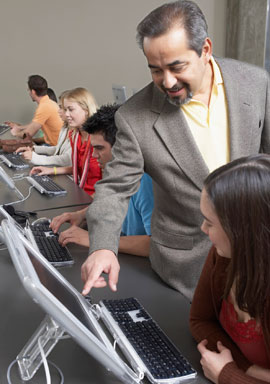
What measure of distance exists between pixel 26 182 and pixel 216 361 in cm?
217

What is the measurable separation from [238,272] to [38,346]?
1.58ft

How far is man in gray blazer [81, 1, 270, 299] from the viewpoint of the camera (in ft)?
4.35

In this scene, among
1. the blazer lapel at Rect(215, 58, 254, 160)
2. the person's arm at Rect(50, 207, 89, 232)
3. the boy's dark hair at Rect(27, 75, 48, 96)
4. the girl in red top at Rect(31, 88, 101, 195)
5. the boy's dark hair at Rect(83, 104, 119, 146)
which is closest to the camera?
the blazer lapel at Rect(215, 58, 254, 160)

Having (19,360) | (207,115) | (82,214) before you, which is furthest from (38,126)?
(19,360)

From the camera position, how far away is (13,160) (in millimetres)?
3625

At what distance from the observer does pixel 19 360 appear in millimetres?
1093

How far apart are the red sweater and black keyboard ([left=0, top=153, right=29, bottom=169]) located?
248 cm

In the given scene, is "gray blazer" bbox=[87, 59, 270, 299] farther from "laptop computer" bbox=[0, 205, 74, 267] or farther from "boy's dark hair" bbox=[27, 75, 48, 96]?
"boy's dark hair" bbox=[27, 75, 48, 96]

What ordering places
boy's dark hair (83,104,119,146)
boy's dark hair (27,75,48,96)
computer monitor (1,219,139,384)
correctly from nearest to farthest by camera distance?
computer monitor (1,219,139,384), boy's dark hair (83,104,119,146), boy's dark hair (27,75,48,96)

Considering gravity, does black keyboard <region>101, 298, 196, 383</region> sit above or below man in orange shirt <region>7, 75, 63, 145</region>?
above

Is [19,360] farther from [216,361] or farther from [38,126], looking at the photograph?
[38,126]

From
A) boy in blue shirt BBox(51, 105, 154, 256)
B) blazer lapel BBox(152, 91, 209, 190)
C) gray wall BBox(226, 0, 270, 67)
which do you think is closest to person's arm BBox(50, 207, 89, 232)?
boy in blue shirt BBox(51, 105, 154, 256)

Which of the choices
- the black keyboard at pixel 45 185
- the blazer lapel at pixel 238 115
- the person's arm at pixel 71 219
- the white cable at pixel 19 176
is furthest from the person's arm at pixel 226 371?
the white cable at pixel 19 176

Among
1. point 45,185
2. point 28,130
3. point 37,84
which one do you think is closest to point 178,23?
point 45,185
